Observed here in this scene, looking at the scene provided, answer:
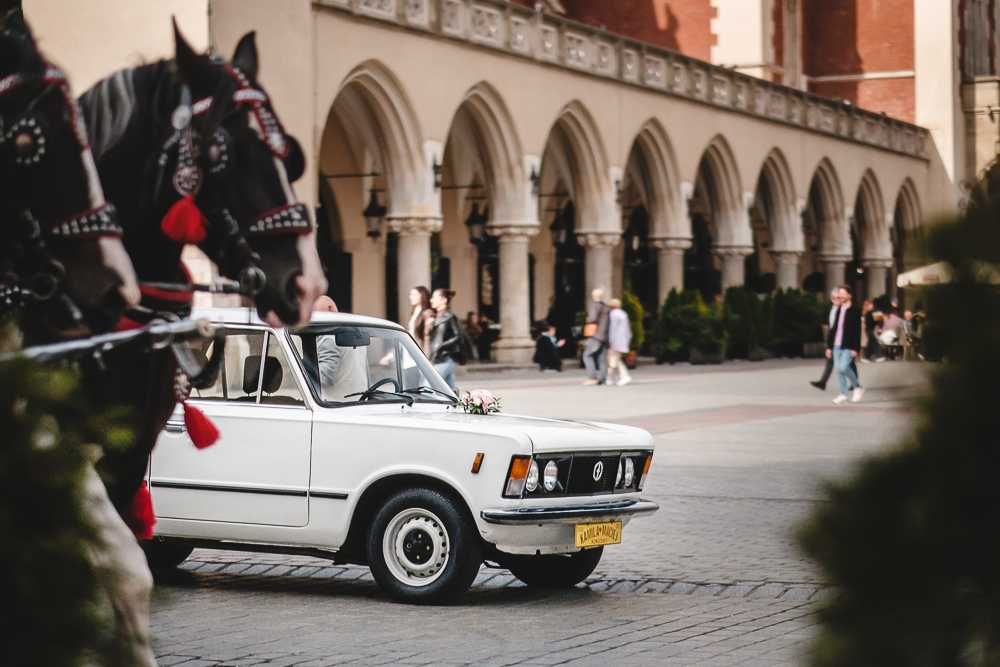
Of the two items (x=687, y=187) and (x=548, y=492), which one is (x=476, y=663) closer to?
(x=548, y=492)

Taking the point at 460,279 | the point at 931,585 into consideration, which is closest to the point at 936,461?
the point at 931,585

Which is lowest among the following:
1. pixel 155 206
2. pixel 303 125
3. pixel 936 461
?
pixel 936 461

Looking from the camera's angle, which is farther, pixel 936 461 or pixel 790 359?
pixel 790 359

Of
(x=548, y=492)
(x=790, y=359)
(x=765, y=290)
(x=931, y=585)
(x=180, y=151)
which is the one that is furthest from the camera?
(x=765, y=290)

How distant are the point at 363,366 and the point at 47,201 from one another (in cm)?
535

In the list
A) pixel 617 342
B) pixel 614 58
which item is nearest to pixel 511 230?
pixel 614 58

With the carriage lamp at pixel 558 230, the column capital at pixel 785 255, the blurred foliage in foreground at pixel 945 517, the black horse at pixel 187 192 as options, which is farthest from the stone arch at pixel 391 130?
the blurred foliage in foreground at pixel 945 517

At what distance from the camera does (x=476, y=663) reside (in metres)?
7.26

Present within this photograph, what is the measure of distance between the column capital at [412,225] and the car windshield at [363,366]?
24.3 meters

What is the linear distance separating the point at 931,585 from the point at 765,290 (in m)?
52.8

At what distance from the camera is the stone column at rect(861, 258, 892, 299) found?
58938 mm

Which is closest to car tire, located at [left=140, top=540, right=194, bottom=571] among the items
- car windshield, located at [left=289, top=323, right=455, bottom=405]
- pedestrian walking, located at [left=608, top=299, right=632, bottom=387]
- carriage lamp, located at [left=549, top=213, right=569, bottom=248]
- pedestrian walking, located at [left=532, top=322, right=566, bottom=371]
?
car windshield, located at [left=289, top=323, right=455, bottom=405]

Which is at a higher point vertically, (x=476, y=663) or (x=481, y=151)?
(x=481, y=151)

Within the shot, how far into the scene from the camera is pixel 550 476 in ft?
29.2
